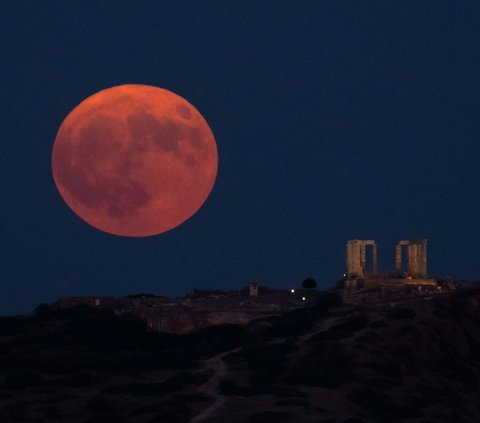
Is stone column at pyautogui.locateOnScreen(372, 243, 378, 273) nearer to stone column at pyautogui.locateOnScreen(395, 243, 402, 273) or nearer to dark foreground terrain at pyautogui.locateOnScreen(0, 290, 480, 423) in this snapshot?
stone column at pyautogui.locateOnScreen(395, 243, 402, 273)

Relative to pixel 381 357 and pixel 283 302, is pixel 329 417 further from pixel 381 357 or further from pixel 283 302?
pixel 283 302

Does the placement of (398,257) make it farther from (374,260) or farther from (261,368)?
(261,368)

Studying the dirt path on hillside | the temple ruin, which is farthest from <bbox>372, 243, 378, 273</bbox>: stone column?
the dirt path on hillside

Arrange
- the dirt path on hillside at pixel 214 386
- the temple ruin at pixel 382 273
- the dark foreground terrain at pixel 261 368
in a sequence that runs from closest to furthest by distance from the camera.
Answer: the dirt path on hillside at pixel 214 386, the dark foreground terrain at pixel 261 368, the temple ruin at pixel 382 273

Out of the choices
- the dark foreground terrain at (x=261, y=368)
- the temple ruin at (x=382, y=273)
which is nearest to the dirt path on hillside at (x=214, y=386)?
the dark foreground terrain at (x=261, y=368)

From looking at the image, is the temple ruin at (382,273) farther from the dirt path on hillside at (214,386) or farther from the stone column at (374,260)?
the dirt path on hillside at (214,386)

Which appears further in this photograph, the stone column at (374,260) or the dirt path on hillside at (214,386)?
the stone column at (374,260)

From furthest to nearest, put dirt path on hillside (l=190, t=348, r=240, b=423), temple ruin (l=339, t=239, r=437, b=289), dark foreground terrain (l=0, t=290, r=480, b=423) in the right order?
temple ruin (l=339, t=239, r=437, b=289) → dark foreground terrain (l=0, t=290, r=480, b=423) → dirt path on hillside (l=190, t=348, r=240, b=423)

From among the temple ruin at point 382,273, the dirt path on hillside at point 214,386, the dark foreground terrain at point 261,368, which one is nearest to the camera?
the dirt path on hillside at point 214,386
